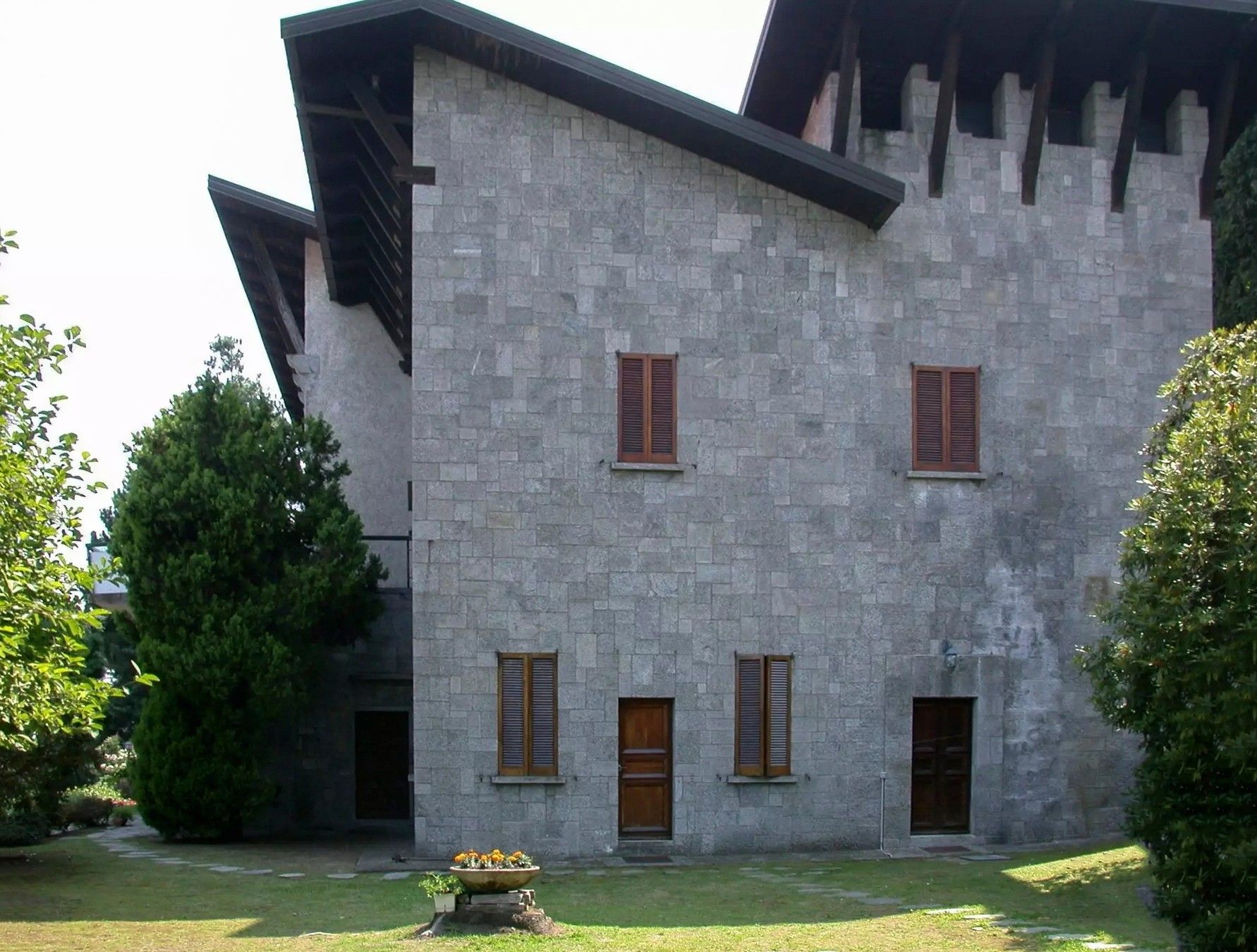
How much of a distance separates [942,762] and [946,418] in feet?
14.9

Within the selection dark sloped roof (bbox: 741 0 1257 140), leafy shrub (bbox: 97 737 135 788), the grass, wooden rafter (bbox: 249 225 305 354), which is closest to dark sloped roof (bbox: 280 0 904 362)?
dark sloped roof (bbox: 741 0 1257 140)

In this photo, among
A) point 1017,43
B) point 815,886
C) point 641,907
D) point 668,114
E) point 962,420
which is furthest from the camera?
point 1017,43

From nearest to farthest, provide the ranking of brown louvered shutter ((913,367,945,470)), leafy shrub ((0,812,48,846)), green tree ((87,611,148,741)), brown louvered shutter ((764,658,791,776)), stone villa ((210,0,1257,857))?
stone villa ((210,0,1257,857))
brown louvered shutter ((764,658,791,776))
brown louvered shutter ((913,367,945,470))
leafy shrub ((0,812,48,846))
green tree ((87,611,148,741))

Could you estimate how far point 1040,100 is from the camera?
62.3ft

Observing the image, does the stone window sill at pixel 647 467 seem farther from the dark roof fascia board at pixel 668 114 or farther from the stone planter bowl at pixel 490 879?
the stone planter bowl at pixel 490 879

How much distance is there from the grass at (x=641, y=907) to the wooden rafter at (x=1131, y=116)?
8717mm

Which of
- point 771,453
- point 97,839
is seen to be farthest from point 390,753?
point 771,453

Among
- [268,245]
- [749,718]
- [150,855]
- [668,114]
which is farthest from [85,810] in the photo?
[668,114]

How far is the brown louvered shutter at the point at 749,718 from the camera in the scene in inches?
723

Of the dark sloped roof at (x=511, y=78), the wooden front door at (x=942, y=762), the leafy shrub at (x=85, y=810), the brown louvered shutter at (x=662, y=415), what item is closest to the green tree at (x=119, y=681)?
the leafy shrub at (x=85, y=810)

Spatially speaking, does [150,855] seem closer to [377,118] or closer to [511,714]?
[511,714]

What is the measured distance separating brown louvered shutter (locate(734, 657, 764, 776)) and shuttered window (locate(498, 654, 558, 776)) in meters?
2.32

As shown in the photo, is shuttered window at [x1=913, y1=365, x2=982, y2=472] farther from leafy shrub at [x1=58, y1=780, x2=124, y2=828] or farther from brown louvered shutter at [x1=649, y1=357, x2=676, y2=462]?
leafy shrub at [x1=58, y1=780, x2=124, y2=828]

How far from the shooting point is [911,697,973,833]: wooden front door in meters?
19.0
